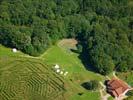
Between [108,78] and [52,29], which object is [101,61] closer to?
[108,78]

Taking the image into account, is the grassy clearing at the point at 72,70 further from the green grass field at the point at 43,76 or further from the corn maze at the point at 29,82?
the corn maze at the point at 29,82

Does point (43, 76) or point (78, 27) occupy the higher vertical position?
point (78, 27)

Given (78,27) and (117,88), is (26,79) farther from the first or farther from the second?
(117,88)

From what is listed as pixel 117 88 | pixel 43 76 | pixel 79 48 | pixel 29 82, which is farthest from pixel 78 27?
pixel 117 88

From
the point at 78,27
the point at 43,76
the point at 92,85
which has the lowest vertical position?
the point at 92,85

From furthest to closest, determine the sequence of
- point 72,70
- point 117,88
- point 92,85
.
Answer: point 72,70 < point 92,85 < point 117,88

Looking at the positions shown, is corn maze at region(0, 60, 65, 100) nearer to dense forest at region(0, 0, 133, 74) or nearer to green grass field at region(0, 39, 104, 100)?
green grass field at region(0, 39, 104, 100)
